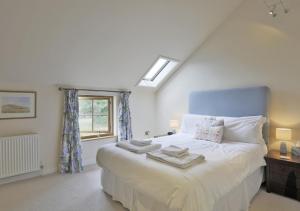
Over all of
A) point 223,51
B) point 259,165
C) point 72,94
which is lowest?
point 259,165

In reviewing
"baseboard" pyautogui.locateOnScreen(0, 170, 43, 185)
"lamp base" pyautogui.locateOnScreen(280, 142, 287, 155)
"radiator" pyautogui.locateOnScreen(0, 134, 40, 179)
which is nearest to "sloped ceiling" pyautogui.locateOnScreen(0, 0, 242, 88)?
"radiator" pyautogui.locateOnScreen(0, 134, 40, 179)

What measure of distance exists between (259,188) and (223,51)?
2.68 metres

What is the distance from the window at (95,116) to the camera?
4.52m

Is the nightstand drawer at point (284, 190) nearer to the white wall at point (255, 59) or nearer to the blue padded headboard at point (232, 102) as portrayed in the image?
the blue padded headboard at point (232, 102)

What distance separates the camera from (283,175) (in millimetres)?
2869

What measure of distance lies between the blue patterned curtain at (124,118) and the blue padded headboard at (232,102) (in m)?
1.55

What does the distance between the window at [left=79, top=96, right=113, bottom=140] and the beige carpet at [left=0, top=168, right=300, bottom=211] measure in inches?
50.4

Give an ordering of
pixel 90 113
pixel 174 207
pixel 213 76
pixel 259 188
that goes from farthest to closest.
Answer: pixel 90 113 < pixel 213 76 < pixel 259 188 < pixel 174 207

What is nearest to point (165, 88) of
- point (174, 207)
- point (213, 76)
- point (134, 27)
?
point (213, 76)

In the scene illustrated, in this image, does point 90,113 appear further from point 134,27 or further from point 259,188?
point 259,188

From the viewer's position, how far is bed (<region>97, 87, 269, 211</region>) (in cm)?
179

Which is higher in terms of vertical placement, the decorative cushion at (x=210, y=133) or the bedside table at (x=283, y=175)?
the decorative cushion at (x=210, y=133)

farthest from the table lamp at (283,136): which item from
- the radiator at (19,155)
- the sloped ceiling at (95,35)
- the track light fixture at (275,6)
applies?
the radiator at (19,155)

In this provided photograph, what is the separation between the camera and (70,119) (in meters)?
3.92
